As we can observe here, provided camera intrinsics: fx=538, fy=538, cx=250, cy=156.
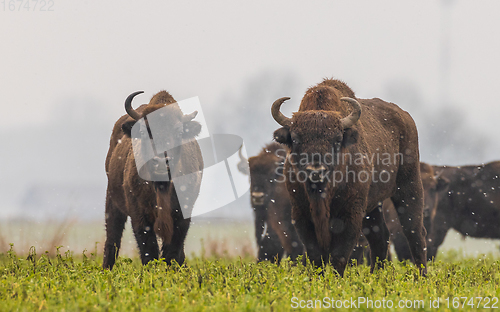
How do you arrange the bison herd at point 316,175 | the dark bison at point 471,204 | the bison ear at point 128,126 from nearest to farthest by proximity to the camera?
1. the bison herd at point 316,175
2. the bison ear at point 128,126
3. the dark bison at point 471,204

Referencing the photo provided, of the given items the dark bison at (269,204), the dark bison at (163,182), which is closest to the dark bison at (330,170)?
the dark bison at (163,182)

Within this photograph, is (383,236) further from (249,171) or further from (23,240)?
(23,240)

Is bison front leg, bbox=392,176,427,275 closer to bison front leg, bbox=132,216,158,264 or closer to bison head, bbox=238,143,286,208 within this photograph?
bison head, bbox=238,143,286,208

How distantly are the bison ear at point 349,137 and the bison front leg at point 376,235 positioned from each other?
85.8 inches

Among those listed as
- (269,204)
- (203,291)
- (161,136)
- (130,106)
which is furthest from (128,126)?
(269,204)

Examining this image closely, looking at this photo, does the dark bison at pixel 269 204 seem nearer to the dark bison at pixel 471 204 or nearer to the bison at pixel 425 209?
the bison at pixel 425 209

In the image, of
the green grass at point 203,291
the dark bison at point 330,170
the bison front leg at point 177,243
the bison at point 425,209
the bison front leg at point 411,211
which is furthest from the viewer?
the bison at point 425,209

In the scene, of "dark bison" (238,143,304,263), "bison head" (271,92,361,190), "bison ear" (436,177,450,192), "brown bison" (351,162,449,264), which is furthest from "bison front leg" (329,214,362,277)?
"bison ear" (436,177,450,192)

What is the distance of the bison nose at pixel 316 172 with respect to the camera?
237 inches

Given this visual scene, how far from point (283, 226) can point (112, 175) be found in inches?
145

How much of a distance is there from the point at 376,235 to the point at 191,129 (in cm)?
338

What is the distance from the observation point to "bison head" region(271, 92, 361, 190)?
6223mm

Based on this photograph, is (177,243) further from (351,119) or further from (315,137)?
(351,119)

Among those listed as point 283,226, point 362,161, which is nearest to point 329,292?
point 362,161
